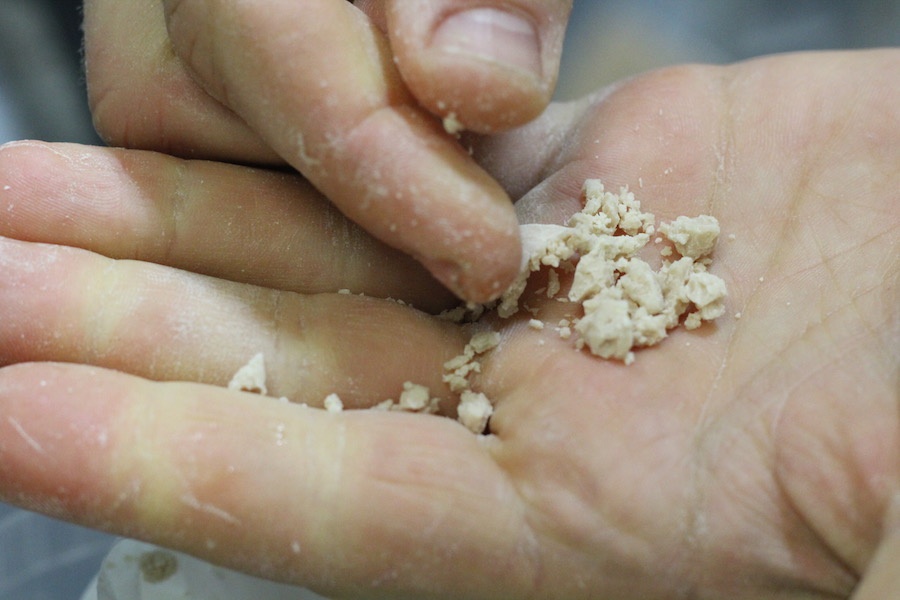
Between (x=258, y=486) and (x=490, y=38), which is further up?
(x=490, y=38)

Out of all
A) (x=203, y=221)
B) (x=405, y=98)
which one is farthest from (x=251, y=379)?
(x=405, y=98)

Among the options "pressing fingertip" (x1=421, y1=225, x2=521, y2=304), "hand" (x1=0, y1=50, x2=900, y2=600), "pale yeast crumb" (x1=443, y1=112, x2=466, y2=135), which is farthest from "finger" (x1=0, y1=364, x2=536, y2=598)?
"pale yeast crumb" (x1=443, y1=112, x2=466, y2=135)

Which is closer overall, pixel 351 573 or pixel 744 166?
pixel 351 573

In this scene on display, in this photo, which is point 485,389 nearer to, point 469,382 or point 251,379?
point 469,382

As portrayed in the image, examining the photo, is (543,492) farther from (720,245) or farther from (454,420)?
(720,245)

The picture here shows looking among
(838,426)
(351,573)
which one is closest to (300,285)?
(351,573)

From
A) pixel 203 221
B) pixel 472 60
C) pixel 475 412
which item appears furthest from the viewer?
pixel 203 221
